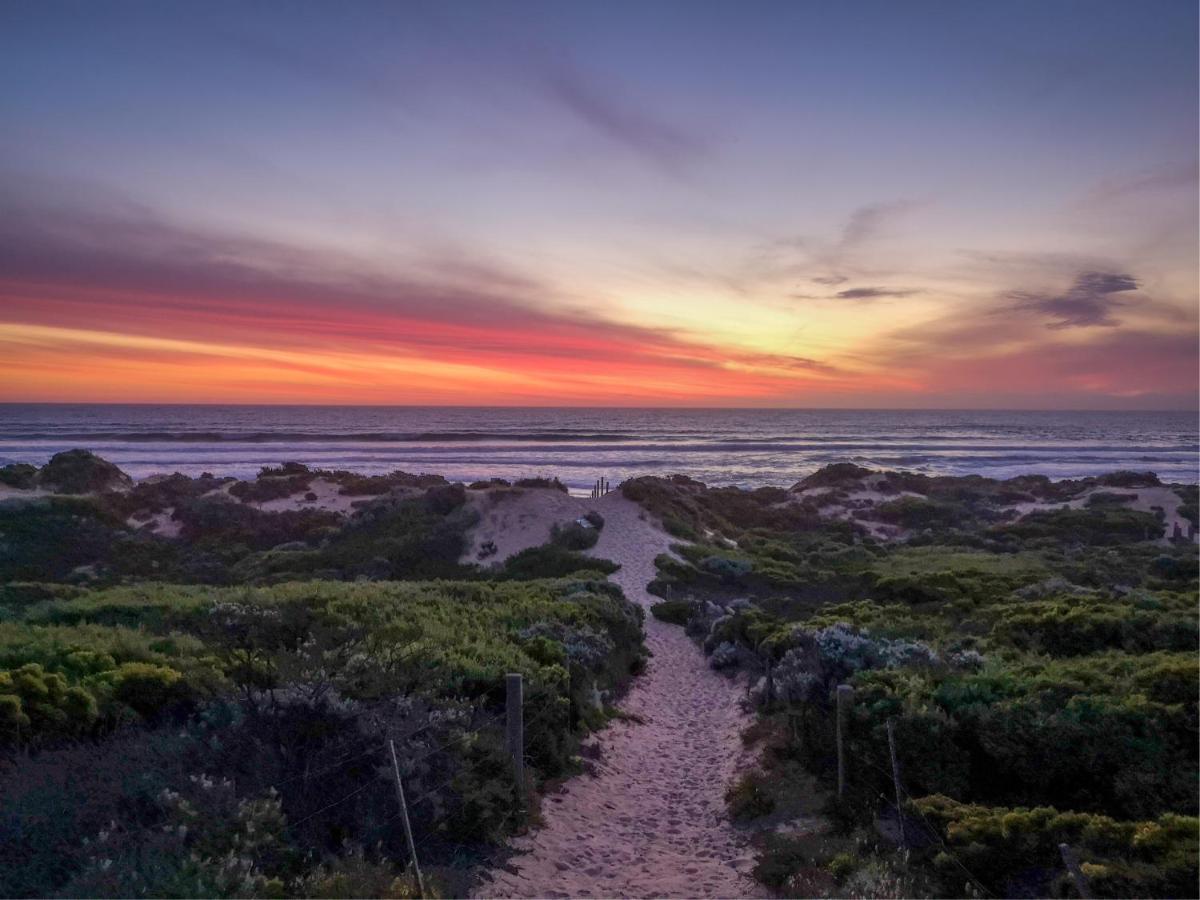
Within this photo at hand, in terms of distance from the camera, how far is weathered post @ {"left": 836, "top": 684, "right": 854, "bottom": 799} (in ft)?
26.6

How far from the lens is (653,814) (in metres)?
8.91

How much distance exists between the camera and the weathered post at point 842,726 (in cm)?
812

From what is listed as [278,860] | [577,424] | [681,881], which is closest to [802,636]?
[681,881]

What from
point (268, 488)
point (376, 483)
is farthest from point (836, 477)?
point (268, 488)

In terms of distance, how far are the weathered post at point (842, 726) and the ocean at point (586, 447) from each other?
3760 cm

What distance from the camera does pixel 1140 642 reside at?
11.5 metres

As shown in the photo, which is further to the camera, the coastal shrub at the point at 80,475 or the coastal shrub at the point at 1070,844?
the coastal shrub at the point at 80,475

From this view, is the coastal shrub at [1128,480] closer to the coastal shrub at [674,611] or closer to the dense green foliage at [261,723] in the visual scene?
the coastal shrub at [674,611]

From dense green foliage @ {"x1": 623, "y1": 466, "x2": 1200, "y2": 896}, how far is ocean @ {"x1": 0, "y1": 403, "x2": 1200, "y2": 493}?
29524 mm

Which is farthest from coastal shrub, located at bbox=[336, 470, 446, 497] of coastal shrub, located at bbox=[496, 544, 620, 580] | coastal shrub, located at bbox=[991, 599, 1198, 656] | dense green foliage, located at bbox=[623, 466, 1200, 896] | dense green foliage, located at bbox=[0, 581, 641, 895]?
coastal shrub, located at bbox=[991, 599, 1198, 656]

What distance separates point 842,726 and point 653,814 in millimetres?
2466

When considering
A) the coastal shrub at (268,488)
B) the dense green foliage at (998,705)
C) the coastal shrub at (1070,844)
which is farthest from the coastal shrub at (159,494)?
the coastal shrub at (1070,844)

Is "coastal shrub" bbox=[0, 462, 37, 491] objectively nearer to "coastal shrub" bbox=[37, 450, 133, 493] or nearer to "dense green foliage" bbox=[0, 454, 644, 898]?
"coastal shrub" bbox=[37, 450, 133, 493]

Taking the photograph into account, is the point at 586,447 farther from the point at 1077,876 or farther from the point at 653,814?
the point at 1077,876
